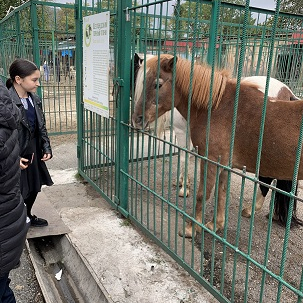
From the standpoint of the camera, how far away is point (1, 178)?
165 cm

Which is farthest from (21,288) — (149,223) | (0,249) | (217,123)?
(217,123)

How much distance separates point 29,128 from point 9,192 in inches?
47.2

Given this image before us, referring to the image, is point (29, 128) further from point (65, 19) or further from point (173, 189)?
point (65, 19)

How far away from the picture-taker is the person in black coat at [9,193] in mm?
1614

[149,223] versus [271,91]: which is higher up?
[271,91]

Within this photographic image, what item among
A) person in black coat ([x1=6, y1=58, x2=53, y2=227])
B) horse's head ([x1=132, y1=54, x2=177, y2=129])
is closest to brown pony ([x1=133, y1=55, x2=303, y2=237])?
horse's head ([x1=132, y1=54, x2=177, y2=129])

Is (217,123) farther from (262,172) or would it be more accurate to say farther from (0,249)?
(0,249)

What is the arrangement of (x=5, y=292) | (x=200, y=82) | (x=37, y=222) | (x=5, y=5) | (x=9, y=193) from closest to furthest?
(x=9, y=193) < (x=5, y=292) < (x=200, y=82) < (x=37, y=222) < (x=5, y=5)

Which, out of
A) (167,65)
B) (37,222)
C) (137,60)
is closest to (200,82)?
(167,65)

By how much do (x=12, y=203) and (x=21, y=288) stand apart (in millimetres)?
1237

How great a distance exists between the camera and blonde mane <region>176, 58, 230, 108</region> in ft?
8.43

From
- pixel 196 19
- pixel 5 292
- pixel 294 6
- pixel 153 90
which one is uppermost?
pixel 294 6

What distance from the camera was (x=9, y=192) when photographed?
173 centimetres

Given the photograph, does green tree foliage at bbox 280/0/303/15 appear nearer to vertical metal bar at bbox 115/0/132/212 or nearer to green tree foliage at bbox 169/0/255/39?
green tree foliage at bbox 169/0/255/39
